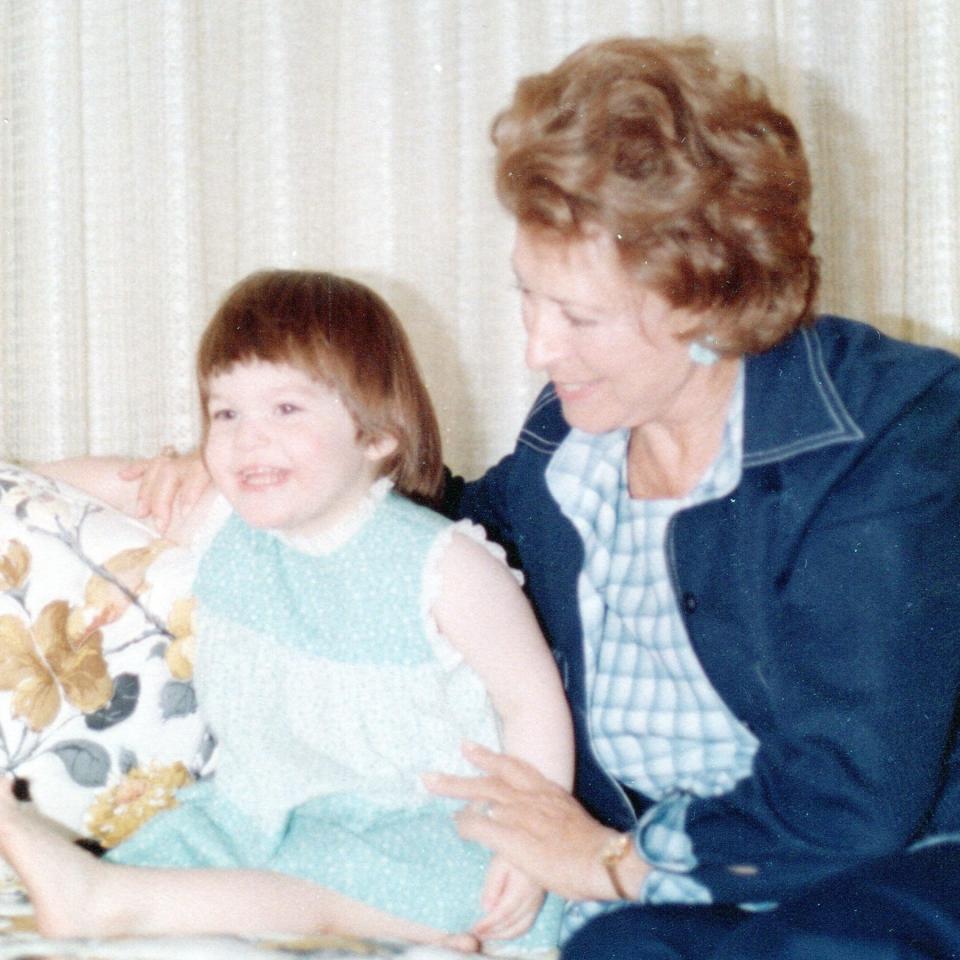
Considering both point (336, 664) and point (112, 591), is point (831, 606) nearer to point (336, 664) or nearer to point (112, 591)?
point (336, 664)

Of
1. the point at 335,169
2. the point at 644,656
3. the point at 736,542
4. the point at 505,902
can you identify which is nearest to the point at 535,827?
the point at 505,902

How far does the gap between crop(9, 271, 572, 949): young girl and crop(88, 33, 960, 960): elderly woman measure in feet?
0.21

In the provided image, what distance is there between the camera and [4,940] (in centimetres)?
110

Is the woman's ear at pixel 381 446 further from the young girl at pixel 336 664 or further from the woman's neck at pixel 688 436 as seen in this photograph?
the woman's neck at pixel 688 436

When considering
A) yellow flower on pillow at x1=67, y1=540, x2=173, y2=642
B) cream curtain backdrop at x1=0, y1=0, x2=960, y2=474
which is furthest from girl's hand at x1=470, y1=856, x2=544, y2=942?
cream curtain backdrop at x1=0, y1=0, x2=960, y2=474

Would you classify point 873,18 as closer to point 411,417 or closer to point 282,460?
point 411,417

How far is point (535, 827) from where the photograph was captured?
1.19 meters

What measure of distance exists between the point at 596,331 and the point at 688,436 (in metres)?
0.19

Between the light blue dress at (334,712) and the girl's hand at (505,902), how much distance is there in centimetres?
2

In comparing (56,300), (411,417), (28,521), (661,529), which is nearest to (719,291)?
(661,529)

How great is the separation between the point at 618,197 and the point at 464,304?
0.92m

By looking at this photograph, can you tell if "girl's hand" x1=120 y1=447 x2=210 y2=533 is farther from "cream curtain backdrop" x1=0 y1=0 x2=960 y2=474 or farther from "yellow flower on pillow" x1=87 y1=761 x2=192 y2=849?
"cream curtain backdrop" x1=0 y1=0 x2=960 y2=474

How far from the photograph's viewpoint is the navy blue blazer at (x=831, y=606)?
1.01 m

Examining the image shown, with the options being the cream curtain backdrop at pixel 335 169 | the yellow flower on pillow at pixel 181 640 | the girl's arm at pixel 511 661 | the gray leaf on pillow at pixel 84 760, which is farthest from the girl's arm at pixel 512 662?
the cream curtain backdrop at pixel 335 169
